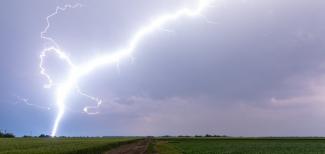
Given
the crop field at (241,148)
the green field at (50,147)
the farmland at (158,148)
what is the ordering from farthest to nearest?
the crop field at (241,148)
the farmland at (158,148)
the green field at (50,147)

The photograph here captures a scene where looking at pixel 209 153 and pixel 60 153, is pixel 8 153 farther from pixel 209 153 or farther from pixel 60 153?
pixel 209 153

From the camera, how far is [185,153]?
147 feet

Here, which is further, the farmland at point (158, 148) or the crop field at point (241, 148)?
the crop field at point (241, 148)

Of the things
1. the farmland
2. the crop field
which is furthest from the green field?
the crop field

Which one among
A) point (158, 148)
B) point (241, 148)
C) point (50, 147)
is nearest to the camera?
point (50, 147)

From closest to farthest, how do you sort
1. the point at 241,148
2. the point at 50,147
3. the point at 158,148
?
1. the point at 50,147
2. the point at 158,148
3. the point at 241,148

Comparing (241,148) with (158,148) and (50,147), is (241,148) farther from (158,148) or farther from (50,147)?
(50,147)

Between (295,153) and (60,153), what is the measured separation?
Answer: 79.4ft

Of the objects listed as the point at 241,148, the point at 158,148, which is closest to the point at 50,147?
the point at 158,148

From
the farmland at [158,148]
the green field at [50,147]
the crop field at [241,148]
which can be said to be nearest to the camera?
the green field at [50,147]

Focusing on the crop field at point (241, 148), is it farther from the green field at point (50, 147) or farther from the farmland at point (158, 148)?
the green field at point (50, 147)

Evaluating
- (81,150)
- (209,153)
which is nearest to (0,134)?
(81,150)

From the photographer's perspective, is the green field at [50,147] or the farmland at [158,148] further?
the farmland at [158,148]

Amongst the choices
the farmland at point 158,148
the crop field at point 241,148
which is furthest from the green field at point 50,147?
the crop field at point 241,148
